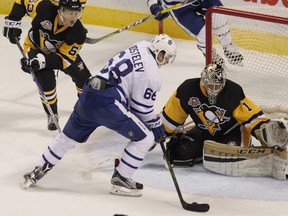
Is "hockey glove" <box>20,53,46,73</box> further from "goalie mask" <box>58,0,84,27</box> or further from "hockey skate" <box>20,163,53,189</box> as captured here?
"hockey skate" <box>20,163,53,189</box>

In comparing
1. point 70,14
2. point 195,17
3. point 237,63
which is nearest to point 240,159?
point 237,63

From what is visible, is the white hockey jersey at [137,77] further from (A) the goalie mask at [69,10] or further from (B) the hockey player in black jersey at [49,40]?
(B) the hockey player in black jersey at [49,40]

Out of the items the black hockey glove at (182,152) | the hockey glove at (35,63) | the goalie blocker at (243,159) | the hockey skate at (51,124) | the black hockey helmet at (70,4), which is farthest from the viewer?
the hockey skate at (51,124)

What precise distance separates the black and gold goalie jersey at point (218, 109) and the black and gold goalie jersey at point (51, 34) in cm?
80

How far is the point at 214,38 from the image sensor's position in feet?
18.1

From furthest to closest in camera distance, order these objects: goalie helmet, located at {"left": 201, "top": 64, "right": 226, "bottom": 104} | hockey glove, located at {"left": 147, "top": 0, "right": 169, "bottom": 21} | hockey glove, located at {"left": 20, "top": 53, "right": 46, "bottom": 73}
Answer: hockey glove, located at {"left": 147, "top": 0, "right": 169, "bottom": 21} < hockey glove, located at {"left": 20, "top": 53, "right": 46, "bottom": 73} < goalie helmet, located at {"left": 201, "top": 64, "right": 226, "bottom": 104}

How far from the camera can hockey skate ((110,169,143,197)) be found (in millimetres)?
4406

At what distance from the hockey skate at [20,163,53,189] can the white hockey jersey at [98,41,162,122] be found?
0.54 meters

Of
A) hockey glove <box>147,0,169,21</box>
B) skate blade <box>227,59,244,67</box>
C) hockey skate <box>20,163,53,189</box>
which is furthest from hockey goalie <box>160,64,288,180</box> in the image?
hockey glove <box>147,0,169,21</box>

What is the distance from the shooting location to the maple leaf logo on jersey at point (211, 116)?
471 cm

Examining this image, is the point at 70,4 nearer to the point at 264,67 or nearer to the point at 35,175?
the point at 35,175

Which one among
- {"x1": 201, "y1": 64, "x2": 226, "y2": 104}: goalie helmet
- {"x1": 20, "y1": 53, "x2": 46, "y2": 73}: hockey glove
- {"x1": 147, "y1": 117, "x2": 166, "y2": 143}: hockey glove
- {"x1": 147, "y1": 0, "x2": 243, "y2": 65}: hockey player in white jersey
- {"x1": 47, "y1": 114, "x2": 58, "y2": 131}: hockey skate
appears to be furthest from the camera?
{"x1": 147, "y1": 0, "x2": 243, "y2": 65}: hockey player in white jersey

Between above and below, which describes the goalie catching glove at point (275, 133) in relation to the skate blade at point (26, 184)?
above

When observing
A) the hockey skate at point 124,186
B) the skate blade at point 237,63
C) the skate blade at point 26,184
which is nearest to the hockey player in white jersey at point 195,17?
the skate blade at point 237,63
